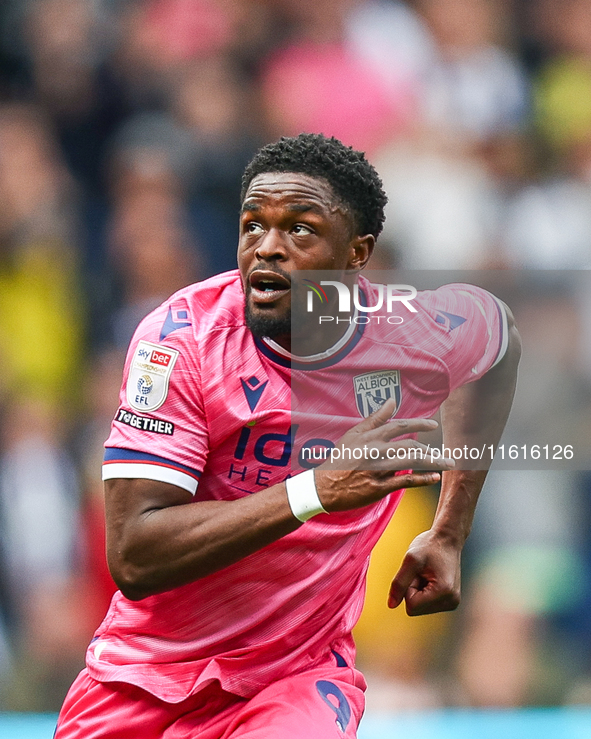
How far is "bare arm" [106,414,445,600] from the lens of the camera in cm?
237

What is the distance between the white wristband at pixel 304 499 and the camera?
7.87 ft

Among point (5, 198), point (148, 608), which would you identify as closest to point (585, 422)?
point (148, 608)

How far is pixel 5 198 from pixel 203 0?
5.69 ft

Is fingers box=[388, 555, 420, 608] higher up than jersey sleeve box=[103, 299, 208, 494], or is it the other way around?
jersey sleeve box=[103, 299, 208, 494]

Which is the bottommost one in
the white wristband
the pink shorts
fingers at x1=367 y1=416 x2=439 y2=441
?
the pink shorts

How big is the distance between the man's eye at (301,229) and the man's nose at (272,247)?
0.13 ft

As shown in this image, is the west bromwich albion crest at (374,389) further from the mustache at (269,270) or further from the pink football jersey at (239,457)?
the mustache at (269,270)

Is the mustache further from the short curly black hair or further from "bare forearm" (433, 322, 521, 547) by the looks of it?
"bare forearm" (433, 322, 521, 547)

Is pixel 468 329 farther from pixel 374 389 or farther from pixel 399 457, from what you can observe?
pixel 399 457

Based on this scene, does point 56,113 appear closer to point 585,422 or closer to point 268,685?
point 585,422

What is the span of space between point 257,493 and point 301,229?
75 centimetres

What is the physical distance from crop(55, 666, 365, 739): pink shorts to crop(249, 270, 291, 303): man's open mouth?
41.7 inches

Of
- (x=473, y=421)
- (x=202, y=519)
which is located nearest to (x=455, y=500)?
(x=473, y=421)

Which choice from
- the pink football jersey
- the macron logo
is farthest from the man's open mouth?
the macron logo
